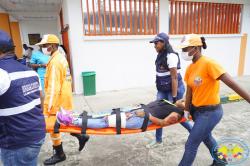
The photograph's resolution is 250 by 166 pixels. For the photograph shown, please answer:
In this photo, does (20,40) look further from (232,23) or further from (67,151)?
(232,23)

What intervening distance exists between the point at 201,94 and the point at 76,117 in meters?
1.57

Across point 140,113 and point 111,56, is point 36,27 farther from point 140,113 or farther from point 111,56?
point 140,113

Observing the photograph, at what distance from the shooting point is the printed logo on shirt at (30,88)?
5.16ft

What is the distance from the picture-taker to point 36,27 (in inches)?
457

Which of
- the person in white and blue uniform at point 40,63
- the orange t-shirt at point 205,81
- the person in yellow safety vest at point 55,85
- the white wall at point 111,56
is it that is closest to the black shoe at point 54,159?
the person in yellow safety vest at point 55,85

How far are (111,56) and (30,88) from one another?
555 centimetres

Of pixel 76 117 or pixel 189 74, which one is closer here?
pixel 189 74

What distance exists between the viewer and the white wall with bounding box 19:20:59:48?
1134cm

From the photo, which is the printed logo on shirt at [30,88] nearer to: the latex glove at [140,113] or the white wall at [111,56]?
the latex glove at [140,113]

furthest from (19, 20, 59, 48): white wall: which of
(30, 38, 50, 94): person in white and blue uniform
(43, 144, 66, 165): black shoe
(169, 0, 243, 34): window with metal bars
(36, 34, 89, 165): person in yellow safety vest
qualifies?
(43, 144, 66, 165): black shoe

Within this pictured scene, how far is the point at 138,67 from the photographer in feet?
24.8

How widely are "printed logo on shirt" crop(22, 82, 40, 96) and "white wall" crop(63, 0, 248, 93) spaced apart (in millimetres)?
4996

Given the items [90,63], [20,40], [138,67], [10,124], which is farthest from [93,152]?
[20,40]

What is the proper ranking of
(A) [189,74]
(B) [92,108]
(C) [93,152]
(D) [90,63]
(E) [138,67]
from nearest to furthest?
1. (A) [189,74]
2. (C) [93,152]
3. (B) [92,108]
4. (D) [90,63]
5. (E) [138,67]
